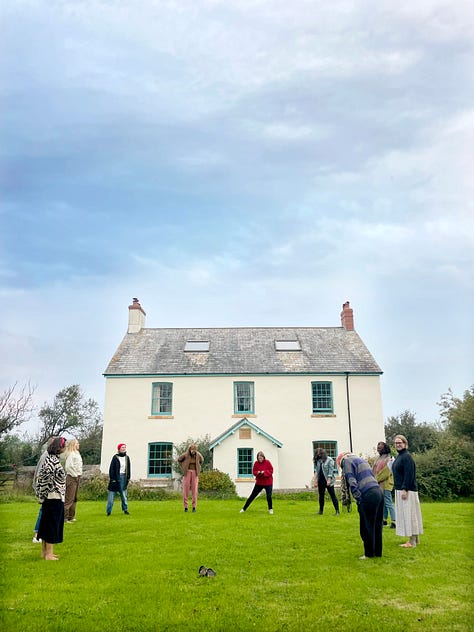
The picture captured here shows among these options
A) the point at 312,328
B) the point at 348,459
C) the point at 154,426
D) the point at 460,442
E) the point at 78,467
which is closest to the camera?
A: the point at 348,459

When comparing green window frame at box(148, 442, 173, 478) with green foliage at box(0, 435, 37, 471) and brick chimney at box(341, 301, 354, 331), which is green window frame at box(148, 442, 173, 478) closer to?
green foliage at box(0, 435, 37, 471)

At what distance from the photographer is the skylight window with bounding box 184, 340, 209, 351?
29594 millimetres

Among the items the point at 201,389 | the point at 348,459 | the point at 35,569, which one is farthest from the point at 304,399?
the point at 35,569

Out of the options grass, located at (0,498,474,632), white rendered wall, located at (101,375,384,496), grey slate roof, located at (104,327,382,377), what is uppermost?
grey slate roof, located at (104,327,382,377)

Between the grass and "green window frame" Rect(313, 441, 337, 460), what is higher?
"green window frame" Rect(313, 441, 337, 460)

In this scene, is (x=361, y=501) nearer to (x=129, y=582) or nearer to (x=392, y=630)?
(x=392, y=630)

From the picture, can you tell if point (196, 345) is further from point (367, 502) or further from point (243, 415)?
point (367, 502)

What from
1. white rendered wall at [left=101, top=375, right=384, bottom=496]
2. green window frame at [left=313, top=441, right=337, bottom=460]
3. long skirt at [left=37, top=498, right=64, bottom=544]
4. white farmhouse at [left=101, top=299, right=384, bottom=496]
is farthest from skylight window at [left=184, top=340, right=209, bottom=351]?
long skirt at [left=37, top=498, right=64, bottom=544]

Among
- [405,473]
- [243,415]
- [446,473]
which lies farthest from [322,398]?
[405,473]

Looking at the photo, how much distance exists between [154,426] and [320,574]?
20220 millimetres

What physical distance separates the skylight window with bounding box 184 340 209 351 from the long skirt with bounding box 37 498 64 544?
68.7ft

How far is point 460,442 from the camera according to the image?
24.6m

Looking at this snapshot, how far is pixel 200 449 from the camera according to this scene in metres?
25.3

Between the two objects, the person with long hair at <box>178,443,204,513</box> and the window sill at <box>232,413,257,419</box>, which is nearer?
the person with long hair at <box>178,443,204,513</box>
